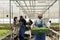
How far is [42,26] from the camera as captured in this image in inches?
277

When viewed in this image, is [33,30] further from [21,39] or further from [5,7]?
[5,7]

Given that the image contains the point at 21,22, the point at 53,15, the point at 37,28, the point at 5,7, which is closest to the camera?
the point at 37,28

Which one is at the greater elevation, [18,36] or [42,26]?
[42,26]

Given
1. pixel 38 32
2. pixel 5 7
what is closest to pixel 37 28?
pixel 38 32

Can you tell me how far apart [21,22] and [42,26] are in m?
4.29

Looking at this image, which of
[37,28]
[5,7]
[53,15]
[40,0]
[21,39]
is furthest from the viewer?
[53,15]

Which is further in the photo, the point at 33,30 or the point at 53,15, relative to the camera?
the point at 53,15

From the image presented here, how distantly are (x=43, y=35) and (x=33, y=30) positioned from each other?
0.38 meters

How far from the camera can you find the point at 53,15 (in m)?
40.5

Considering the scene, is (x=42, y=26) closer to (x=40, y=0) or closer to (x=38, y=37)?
(x=38, y=37)

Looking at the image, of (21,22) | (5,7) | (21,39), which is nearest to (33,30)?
(21,22)

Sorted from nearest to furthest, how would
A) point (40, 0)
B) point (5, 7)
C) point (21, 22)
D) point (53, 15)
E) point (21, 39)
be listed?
point (40, 0) → point (21, 22) → point (21, 39) → point (5, 7) → point (53, 15)

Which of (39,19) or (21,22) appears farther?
(21,22)

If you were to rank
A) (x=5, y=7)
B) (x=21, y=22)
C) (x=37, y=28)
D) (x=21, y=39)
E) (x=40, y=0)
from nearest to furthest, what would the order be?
(x=37, y=28) → (x=40, y=0) → (x=21, y=22) → (x=21, y=39) → (x=5, y=7)
